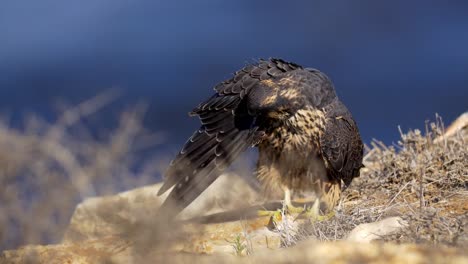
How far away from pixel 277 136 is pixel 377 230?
1.88 m

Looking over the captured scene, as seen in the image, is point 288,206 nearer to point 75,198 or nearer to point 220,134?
point 220,134

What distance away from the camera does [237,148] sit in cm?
653

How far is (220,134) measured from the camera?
663 centimetres

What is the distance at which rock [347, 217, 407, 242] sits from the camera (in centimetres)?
464

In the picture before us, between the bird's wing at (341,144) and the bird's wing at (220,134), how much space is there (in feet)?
1.75

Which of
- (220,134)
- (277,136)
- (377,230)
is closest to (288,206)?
(277,136)

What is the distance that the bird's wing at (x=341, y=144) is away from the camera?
21.1ft

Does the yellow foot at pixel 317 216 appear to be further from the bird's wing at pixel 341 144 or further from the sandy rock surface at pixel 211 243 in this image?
the bird's wing at pixel 341 144

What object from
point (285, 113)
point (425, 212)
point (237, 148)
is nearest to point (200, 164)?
point (237, 148)

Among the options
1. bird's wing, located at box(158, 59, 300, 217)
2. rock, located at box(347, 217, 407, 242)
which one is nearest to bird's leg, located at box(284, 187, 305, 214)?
bird's wing, located at box(158, 59, 300, 217)

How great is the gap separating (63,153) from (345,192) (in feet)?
11.9

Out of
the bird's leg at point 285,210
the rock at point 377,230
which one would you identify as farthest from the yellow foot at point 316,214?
the rock at point 377,230

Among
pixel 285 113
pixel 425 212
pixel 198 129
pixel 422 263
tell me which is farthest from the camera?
pixel 198 129

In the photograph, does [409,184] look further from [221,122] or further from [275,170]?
[221,122]
